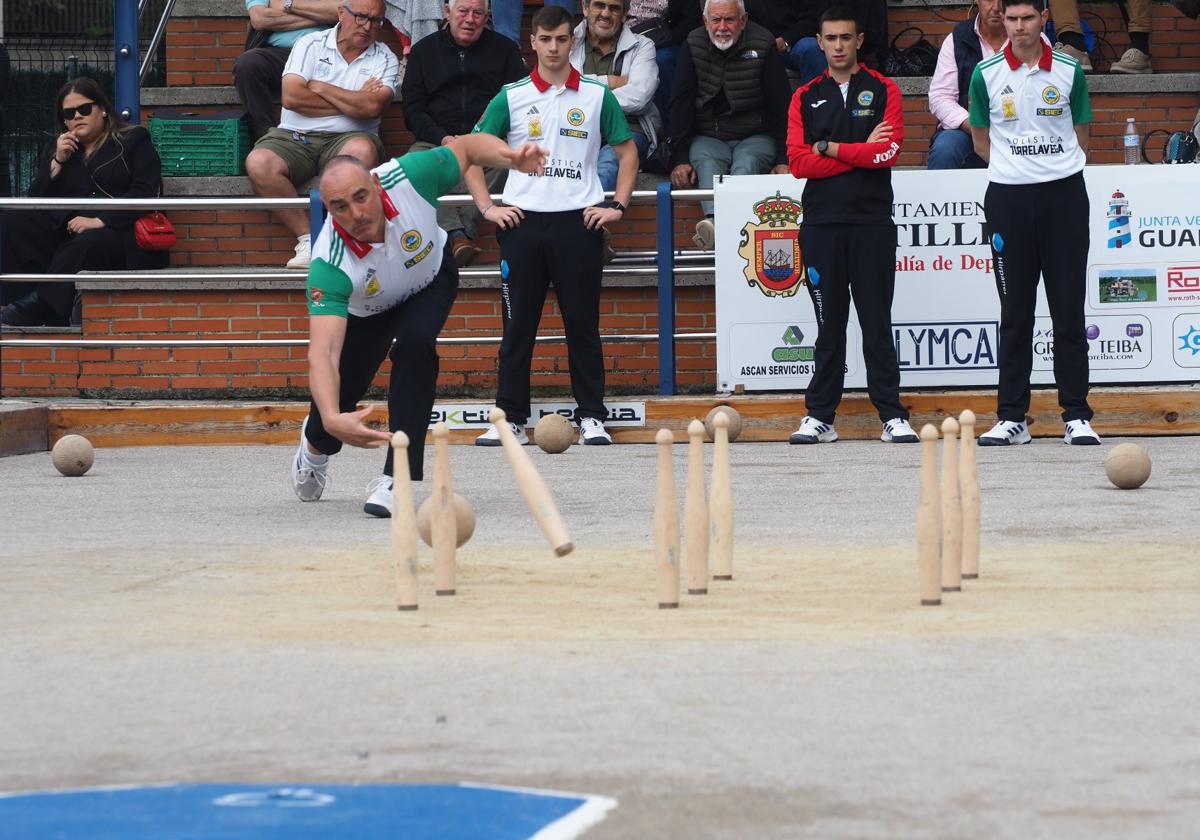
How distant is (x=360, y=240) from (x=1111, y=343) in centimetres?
628

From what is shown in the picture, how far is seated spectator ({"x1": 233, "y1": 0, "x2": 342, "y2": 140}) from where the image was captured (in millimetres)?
15141

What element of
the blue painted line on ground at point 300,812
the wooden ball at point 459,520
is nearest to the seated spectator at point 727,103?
the wooden ball at point 459,520

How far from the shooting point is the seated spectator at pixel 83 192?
14.3m

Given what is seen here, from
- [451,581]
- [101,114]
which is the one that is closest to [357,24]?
[101,114]

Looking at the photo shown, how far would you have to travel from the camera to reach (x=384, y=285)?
9039 millimetres

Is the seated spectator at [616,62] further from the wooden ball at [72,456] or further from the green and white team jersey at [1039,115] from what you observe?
the wooden ball at [72,456]

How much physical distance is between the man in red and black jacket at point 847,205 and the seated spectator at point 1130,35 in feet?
13.7

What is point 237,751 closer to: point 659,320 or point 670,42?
point 659,320

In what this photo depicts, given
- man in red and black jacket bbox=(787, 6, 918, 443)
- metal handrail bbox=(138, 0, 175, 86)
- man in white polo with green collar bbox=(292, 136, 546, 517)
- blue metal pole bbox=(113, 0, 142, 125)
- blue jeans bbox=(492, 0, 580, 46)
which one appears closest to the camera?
man in white polo with green collar bbox=(292, 136, 546, 517)

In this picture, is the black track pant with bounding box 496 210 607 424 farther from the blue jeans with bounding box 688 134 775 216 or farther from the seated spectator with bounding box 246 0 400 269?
the seated spectator with bounding box 246 0 400 269

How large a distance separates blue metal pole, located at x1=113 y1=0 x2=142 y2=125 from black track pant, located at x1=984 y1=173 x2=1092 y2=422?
721cm

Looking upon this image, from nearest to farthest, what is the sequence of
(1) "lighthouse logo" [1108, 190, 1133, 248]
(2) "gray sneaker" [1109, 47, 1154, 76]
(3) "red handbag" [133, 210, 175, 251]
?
(1) "lighthouse logo" [1108, 190, 1133, 248], (3) "red handbag" [133, 210, 175, 251], (2) "gray sneaker" [1109, 47, 1154, 76]

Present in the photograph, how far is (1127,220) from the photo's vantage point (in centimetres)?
1275

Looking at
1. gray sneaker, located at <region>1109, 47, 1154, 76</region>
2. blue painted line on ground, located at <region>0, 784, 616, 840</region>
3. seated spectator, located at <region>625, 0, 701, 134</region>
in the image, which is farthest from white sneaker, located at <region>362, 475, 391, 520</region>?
gray sneaker, located at <region>1109, 47, 1154, 76</region>
